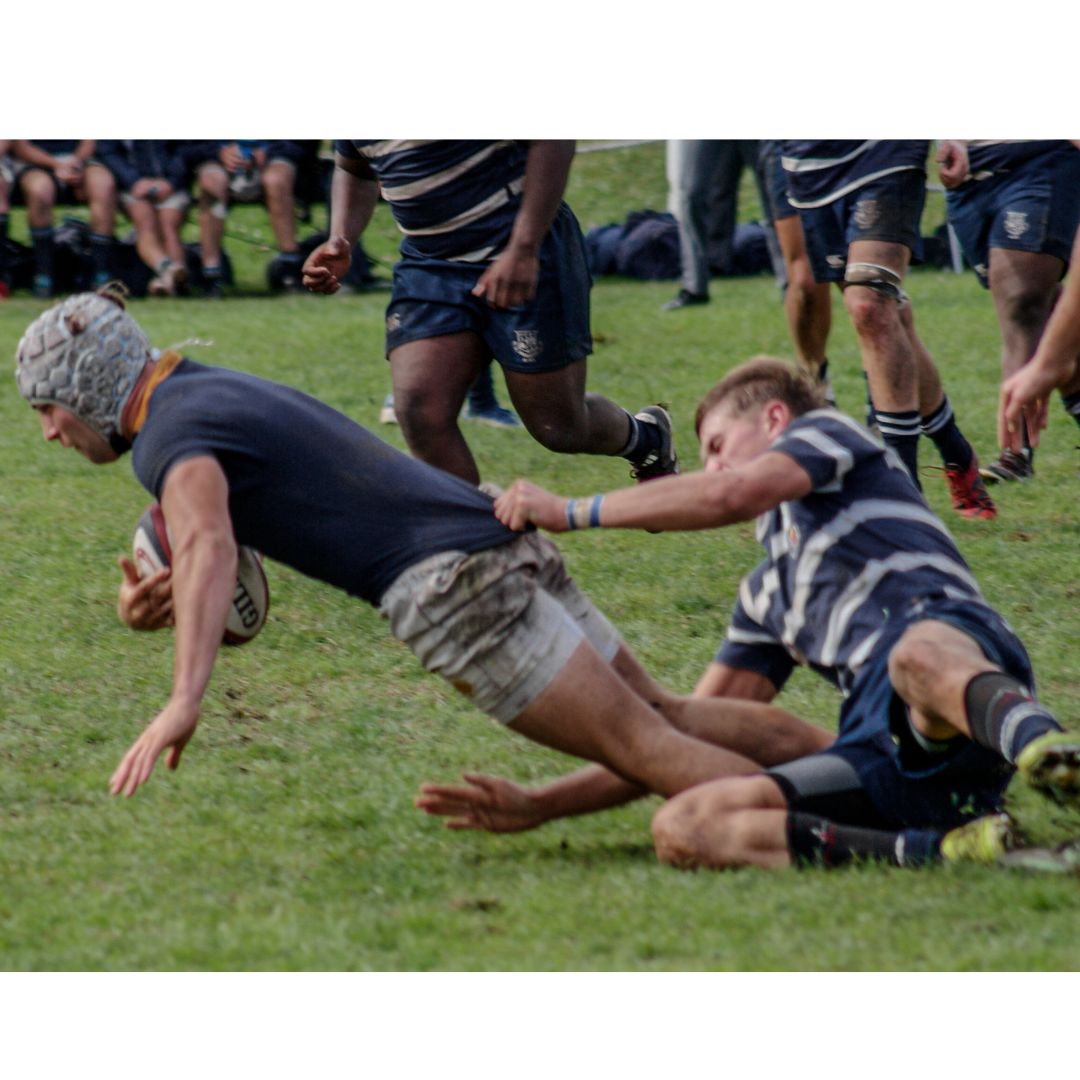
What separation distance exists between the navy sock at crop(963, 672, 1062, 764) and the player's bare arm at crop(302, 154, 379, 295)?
3.24m

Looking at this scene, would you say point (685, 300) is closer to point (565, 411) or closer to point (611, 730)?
point (565, 411)

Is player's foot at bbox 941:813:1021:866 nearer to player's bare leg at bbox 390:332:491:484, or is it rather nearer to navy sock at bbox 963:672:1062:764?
navy sock at bbox 963:672:1062:764

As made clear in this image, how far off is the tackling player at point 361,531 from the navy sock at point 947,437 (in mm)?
3576

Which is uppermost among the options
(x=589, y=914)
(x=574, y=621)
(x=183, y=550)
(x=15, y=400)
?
(x=183, y=550)

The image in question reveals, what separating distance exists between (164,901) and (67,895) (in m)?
0.24

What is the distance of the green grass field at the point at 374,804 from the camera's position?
11.6 ft

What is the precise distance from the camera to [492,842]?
4.32m

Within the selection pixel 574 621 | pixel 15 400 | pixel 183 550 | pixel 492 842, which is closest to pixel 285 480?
pixel 183 550

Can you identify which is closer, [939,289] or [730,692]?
[730,692]

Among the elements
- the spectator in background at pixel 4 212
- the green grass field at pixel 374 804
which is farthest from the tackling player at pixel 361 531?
the spectator in background at pixel 4 212

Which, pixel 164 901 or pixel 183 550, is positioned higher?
pixel 183 550

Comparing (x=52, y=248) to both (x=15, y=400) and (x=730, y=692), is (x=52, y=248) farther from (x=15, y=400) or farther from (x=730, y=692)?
(x=730, y=692)

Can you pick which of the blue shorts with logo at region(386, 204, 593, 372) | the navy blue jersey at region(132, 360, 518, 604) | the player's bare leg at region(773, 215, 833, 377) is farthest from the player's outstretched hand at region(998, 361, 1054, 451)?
the player's bare leg at region(773, 215, 833, 377)

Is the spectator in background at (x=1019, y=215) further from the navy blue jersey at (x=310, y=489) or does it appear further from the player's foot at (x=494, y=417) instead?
the navy blue jersey at (x=310, y=489)
